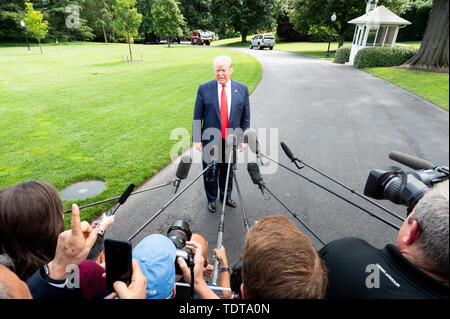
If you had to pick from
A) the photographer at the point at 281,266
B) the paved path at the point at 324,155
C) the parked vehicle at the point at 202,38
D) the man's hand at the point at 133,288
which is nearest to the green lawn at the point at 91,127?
the paved path at the point at 324,155

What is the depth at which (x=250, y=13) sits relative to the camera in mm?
41688

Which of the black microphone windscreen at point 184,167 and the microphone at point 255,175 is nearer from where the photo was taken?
the microphone at point 255,175

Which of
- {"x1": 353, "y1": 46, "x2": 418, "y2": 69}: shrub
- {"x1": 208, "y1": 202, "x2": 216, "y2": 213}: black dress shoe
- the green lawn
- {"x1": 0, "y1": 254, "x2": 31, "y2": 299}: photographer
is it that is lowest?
{"x1": 208, "y1": 202, "x2": 216, "y2": 213}: black dress shoe

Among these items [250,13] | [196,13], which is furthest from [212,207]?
[196,13]

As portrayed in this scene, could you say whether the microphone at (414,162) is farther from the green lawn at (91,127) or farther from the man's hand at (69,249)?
the green lawn at (91,127)

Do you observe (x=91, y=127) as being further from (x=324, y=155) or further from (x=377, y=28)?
(x=377, y=28)

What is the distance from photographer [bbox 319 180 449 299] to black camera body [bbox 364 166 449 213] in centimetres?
21

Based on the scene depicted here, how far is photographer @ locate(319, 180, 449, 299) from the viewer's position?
0.96m

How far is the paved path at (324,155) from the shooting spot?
336 centimetres

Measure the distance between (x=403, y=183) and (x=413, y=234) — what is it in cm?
46

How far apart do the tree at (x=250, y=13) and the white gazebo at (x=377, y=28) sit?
89.0ft

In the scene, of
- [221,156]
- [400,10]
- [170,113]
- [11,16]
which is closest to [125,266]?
[221,156]

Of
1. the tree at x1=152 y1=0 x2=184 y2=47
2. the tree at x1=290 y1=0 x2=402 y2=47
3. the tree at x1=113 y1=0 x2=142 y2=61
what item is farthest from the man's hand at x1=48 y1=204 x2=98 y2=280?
the tree at x1=152 y1=0 x2=184 y2=47

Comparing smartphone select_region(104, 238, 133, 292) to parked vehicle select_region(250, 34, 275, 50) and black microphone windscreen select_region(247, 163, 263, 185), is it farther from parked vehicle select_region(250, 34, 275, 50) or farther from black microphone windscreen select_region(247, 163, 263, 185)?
parked vehicle select_region(250, 34, 275, 50)
